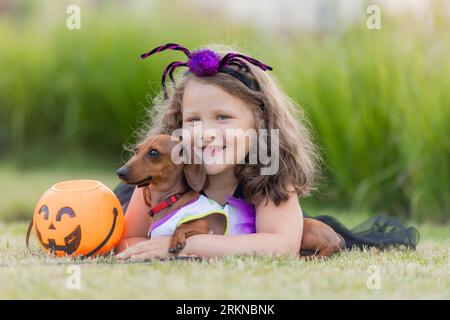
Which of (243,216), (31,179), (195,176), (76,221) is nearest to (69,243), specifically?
(76,221)

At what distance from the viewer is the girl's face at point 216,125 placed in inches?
158

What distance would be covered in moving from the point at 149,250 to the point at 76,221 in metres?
0.43

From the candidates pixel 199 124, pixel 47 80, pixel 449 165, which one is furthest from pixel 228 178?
pixel 47 80

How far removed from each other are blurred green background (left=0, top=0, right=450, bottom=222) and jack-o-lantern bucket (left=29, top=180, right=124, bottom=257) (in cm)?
157

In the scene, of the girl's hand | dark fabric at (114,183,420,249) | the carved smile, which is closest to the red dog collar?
the girl's hand

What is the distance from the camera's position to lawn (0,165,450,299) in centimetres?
312

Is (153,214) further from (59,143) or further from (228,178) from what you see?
Answer: (59,143)

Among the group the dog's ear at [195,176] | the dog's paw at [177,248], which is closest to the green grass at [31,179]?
the dog's ear at [195,176]

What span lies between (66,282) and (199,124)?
122cm

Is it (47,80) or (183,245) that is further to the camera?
(47,80)

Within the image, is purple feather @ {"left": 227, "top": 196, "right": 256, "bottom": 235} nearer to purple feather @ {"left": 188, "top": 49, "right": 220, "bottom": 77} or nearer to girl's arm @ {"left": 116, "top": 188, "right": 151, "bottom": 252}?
girl's arm @ {"left": 116, "top": 188, "right": 151, "bottom": 252}

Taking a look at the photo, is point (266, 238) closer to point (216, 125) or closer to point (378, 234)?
point (216, 125)

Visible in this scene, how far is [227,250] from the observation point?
12.5 ft

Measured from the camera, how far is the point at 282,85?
580 cm
